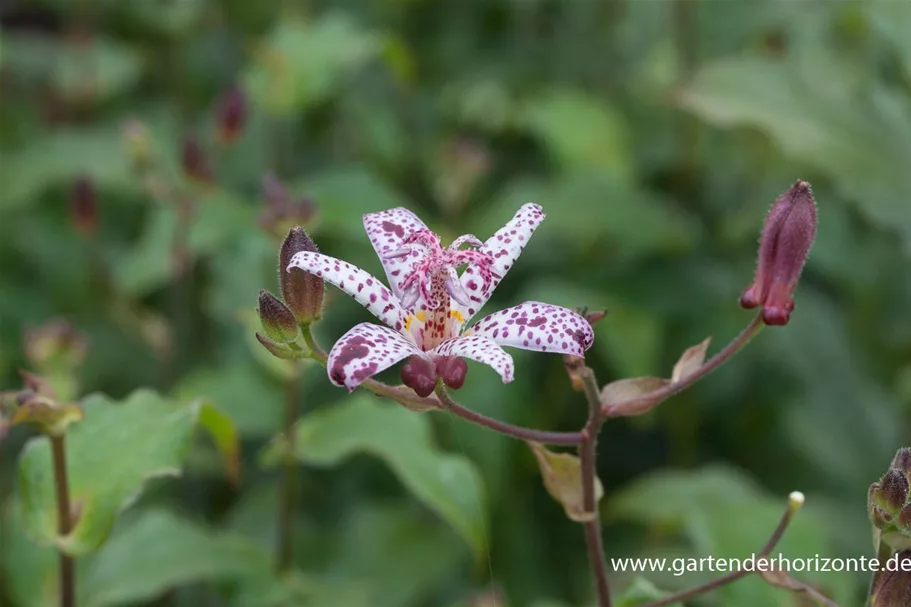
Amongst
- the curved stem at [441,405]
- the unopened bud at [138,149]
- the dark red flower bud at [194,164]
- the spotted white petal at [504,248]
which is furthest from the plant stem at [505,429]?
the unopened bud at [138,149]

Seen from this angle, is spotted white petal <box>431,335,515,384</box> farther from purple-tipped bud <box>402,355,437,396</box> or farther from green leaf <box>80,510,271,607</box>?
green leaf <box>80,510,271,607</box>

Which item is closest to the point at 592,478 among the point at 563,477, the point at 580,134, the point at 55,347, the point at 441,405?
the point at 563,477

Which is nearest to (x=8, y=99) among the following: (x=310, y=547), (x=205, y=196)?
(x=205, y=196)

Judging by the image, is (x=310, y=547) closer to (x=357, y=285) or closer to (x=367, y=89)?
(x=357, y=285)

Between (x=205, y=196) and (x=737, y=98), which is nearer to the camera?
(x=737, y=98)

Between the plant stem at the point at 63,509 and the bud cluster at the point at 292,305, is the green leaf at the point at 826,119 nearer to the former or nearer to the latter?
the bud cluster at the point at 292,305
